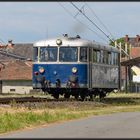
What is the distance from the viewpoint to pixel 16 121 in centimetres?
1733

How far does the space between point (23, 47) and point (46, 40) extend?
3600 inches

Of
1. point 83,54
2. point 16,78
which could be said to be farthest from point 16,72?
point 83,54

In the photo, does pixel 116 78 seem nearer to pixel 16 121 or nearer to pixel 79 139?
pixel 16 121

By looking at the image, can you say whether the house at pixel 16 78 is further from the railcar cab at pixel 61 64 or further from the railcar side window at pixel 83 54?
the railcar side window at pixel 83 54

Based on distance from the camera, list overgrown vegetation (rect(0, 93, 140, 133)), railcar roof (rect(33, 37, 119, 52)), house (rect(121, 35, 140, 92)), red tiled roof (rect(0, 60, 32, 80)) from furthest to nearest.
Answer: red tiled roof (rect(0, 60, 32, 80)), house (rect(121, 35, 140, 92)), railcar roof (rect(33, 37, 119, 52)), overgrown vegetation (rect(0, 93, 140, 133))

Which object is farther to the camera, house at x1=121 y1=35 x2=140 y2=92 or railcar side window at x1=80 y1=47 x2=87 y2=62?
house at x1=121 y1=35 x2=140 y2=92

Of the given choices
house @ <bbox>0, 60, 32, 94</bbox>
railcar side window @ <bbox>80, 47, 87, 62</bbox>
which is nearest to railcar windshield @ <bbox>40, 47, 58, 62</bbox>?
railcar side window @ <bbox>80, 47, 87, 62</bbox>

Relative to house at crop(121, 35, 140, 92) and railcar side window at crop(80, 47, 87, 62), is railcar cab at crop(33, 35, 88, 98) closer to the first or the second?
railcar side window at crop(80, 47, 87, 62)

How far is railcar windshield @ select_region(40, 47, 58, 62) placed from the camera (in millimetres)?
30688

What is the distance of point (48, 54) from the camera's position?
30.8 meters

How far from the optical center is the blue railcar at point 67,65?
99.0ft

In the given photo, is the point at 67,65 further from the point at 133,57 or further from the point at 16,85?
the point at 133,57

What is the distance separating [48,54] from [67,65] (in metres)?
1.31

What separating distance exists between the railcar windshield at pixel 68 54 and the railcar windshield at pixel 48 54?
0.34m
